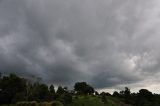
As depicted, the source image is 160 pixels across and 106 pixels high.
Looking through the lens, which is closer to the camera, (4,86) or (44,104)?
(44,104)

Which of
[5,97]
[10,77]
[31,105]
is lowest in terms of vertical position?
[31,105]

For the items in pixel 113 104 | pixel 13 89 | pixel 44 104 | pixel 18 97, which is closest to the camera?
pixel 44 104

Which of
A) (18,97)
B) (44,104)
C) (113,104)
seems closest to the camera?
(44,104)

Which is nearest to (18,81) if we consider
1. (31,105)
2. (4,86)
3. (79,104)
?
(4,86)

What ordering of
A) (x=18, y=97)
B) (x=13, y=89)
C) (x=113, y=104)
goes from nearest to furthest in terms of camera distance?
1. (x=18, y=97)
2. (x=13, y=89)
3. (x=113, y=104)

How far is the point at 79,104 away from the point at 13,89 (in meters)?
36.6

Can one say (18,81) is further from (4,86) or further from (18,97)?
(18,97)

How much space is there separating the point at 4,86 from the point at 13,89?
827cm

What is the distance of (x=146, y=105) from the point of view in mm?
199125

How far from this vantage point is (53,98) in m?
175

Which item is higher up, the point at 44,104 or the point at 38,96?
the point at 38,96

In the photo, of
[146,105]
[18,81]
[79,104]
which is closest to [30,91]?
[18,81]

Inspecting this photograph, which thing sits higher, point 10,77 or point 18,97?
point 10,77

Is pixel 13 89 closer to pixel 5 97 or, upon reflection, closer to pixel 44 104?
pixel 5 97
